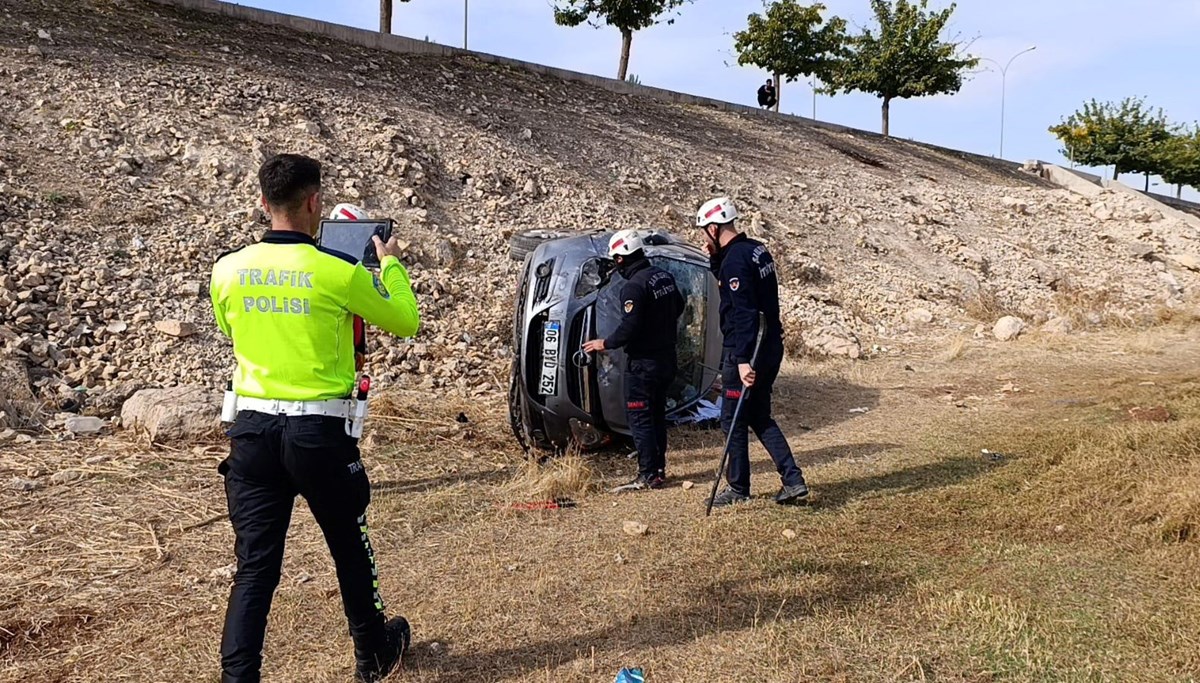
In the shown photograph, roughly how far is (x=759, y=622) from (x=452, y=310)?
Result: 730 centimetres

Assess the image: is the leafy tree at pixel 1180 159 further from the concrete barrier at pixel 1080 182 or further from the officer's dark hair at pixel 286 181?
the officer's dark hair at pixel 286 181

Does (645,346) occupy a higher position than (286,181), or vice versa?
(286,181)

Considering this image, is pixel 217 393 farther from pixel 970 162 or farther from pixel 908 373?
pixel 970 162

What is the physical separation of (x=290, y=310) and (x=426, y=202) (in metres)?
9.85

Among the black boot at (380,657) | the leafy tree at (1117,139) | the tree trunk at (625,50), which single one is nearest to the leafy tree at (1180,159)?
the leafy tree at (1117,139)

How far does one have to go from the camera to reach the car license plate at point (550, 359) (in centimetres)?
676

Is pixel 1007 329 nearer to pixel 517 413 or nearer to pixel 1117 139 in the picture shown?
pixel 517 413

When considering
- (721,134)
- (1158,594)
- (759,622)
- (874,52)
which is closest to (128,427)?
(759,622)

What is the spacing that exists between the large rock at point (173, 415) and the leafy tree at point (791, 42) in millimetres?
25346

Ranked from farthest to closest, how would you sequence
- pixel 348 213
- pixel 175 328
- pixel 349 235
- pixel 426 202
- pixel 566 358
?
pixel 426 202, pixel 175 328, pixel 566 358, pixel 349 235, pixel 348 213

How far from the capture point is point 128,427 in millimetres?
7074

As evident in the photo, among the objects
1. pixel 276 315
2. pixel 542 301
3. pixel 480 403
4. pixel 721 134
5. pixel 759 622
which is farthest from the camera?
pixel 721 134

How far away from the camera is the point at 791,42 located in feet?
98.1

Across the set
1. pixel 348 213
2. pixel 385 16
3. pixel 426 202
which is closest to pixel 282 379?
pixel 348 213
